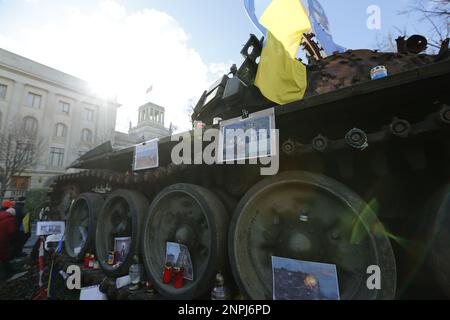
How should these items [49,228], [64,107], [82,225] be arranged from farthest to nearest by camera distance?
1. [64,107]
2. [82,225]
3. [49,228]

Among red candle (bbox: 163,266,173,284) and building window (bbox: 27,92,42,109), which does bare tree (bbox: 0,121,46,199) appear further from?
red candle (bbox: 163,266,173,284)

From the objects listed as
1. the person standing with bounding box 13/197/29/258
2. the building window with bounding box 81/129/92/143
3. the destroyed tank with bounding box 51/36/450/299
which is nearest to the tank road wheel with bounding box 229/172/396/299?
the destroyed tank with bounding box 51/36/450/299

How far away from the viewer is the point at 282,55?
316cm

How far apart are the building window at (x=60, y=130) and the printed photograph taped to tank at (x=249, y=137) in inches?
1541

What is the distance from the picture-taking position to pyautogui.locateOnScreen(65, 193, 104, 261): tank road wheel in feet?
14.5

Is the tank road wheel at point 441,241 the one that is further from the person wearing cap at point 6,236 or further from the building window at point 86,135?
the building window at point 86,135

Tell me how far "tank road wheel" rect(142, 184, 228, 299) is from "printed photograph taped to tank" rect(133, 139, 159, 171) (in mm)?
674

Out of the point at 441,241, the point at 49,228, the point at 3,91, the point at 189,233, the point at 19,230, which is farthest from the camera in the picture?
the point at 3,91

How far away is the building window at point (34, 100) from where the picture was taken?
3251 cm

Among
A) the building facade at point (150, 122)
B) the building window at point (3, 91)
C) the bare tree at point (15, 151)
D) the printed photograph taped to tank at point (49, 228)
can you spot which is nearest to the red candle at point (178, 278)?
the printed photograph taped to tank at point (49, 228)

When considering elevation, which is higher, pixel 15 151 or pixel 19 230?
pixel 15 151

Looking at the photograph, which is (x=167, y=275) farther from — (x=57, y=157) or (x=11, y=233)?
(x=57, y=157)

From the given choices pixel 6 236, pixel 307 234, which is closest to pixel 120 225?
pixel 307 234

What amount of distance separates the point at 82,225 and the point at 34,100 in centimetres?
3770
